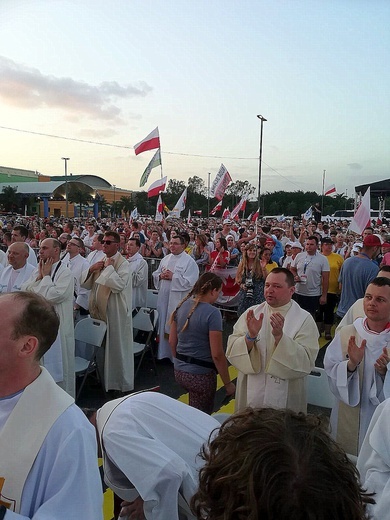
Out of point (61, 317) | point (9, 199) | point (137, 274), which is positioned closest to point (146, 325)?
point (137, 274)

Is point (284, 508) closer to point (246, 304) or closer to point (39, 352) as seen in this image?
point (39, 352)

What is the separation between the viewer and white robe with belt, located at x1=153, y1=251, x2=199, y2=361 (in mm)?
6941

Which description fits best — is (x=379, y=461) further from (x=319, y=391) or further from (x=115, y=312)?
(x=115, y=312)

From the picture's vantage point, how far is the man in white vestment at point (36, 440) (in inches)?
61.6

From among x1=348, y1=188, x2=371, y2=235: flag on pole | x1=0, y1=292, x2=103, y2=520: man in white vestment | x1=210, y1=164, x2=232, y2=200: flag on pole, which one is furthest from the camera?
x1=210, y1=164, x2=232, y2=200: flag on pole

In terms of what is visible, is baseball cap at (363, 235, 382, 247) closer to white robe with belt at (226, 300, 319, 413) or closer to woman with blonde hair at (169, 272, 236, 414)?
white robe with belt at (226, 300, 319, 413)

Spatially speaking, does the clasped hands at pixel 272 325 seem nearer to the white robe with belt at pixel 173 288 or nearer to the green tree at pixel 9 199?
the white robe with belt at pixel 173 288

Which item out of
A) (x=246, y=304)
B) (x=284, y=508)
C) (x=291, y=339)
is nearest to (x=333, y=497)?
(x=284, y=508)

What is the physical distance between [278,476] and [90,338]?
15.8 ft

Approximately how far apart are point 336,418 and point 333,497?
8.74 ft

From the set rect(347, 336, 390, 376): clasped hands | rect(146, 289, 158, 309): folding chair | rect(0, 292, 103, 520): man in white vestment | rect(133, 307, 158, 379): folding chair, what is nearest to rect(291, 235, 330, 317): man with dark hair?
rect(146, 289, 158, 309): folding chair

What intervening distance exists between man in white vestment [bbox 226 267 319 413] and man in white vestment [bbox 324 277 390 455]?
0.24 meters

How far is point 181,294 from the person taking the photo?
7.12 m

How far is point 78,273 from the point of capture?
694 cm
